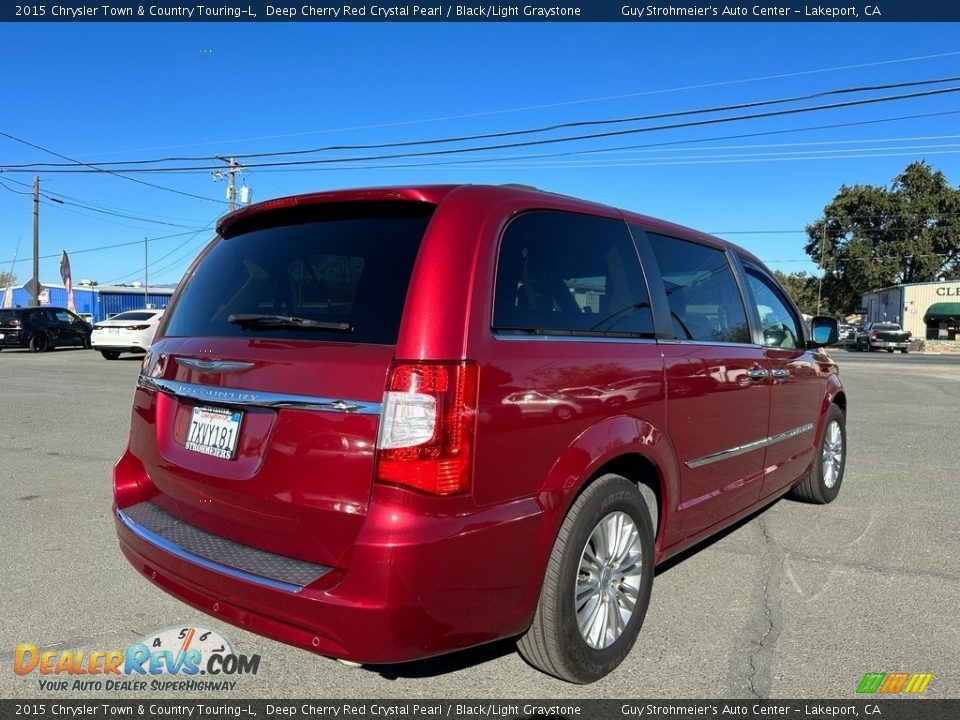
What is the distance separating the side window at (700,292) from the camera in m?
3.42

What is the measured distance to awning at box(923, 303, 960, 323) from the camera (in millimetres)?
53094

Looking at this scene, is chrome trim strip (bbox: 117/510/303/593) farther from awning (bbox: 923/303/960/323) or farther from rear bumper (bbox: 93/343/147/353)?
awning (bbox: 923/303/960/323)

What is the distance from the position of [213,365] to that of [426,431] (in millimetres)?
910

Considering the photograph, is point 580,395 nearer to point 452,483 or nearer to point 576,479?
point 576,479

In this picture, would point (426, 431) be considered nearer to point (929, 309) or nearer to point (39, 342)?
point (39, 342)

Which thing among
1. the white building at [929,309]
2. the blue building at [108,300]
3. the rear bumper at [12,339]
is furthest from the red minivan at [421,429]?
the white building at [929,309]

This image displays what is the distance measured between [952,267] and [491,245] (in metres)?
79.1

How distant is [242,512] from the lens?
2.41 metres

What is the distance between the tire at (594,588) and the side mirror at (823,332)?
2944mm

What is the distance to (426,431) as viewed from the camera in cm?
216

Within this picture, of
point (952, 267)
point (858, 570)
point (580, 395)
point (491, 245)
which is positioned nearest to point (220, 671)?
point (580, 395)

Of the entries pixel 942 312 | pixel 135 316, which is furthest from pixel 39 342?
pixel 942 312

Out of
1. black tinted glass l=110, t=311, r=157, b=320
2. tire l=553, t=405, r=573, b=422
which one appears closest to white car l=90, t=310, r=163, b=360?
black tinted glass l=110, t=311, r=157, b=320

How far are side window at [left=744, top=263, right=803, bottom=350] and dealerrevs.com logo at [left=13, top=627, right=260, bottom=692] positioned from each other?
3.37 metres
